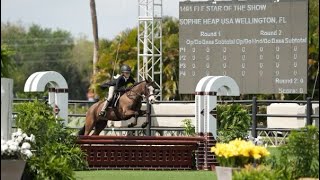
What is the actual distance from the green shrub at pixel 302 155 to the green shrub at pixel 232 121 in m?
8.52

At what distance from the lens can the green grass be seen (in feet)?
71.7

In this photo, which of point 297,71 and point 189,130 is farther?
point 297,71

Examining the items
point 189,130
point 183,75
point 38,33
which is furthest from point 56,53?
point 189,130

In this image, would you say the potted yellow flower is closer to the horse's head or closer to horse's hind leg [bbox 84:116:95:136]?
the horse's head

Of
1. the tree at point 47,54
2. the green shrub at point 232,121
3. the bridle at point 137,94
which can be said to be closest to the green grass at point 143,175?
the green shrub at point 232,121

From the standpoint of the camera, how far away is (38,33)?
12219 centimetres

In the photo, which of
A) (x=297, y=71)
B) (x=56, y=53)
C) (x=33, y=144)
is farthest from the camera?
(x=56, y=53)

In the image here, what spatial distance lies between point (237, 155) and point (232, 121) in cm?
956

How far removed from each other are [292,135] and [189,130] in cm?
1153

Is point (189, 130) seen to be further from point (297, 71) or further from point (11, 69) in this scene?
point (11, 69)

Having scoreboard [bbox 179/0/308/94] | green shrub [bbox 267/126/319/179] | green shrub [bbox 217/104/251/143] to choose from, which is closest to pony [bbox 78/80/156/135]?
green shrub [bbox 217/104/251/143]

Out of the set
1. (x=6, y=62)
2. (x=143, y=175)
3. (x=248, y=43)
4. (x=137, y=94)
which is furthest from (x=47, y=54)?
(x=6, y=62)

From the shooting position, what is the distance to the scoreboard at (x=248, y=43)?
35.6 metres

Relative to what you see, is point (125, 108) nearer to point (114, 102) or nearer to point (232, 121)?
point (114, 102)
